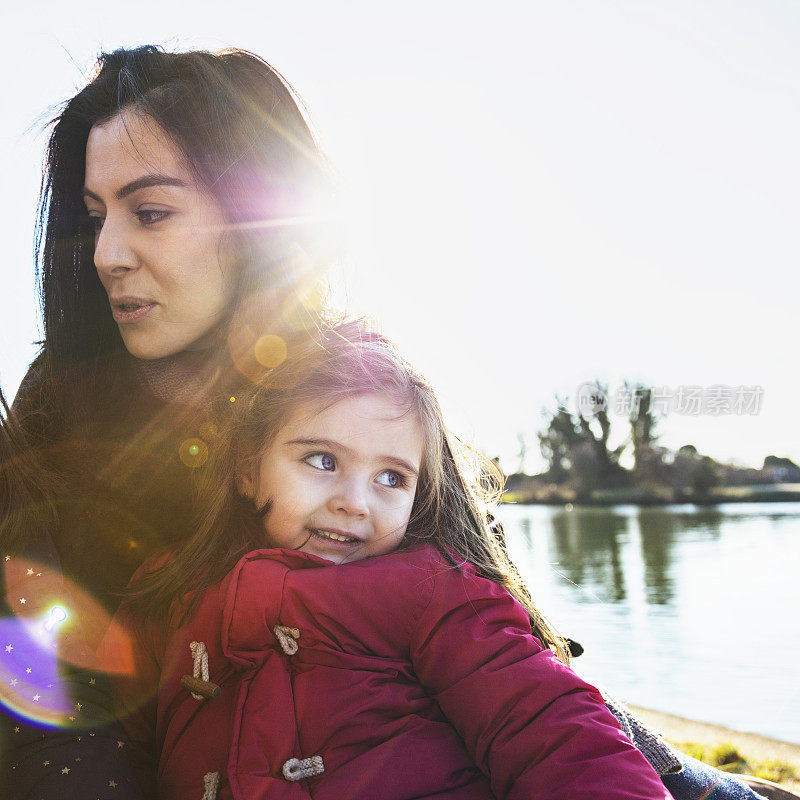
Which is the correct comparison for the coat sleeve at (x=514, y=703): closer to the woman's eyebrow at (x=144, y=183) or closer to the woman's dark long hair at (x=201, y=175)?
the woman's dark long hair at (x=201, y=175)

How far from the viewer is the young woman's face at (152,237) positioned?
1756mm

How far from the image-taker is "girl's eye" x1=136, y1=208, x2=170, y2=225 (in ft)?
5.83

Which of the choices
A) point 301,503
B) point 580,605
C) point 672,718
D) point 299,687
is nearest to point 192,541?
point 301,503

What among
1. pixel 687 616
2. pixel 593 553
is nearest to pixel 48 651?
pixel 687 616

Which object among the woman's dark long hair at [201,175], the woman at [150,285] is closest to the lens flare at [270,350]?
the woman at [150,285]

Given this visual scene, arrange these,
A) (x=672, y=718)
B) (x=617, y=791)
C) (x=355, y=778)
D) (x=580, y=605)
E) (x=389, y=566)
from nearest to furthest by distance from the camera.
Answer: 1. (x=617, y=791)
2. (x=355, y=778)
3. (x=389, y=566)
4. (x=672, y=718)
5. (x=580, y=605)

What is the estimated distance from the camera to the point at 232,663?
1.43 m

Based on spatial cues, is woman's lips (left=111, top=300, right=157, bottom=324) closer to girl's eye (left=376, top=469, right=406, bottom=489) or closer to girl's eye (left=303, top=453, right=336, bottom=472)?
girl's eye (left=303, top=453, right=336, bottom=472)

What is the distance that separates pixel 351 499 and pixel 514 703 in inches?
20.1

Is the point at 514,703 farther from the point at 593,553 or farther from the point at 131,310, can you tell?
the point at 593,553

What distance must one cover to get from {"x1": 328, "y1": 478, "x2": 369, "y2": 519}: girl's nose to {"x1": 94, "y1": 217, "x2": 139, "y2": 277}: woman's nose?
0.74 metres

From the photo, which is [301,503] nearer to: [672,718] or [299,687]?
[299,687]

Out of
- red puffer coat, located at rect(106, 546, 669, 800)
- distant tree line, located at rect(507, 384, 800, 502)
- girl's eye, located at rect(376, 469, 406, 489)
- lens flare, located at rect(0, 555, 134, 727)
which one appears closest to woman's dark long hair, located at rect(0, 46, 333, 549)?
lens flare, located at rect(0, 555, 134, 727)

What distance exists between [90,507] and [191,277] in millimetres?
629
